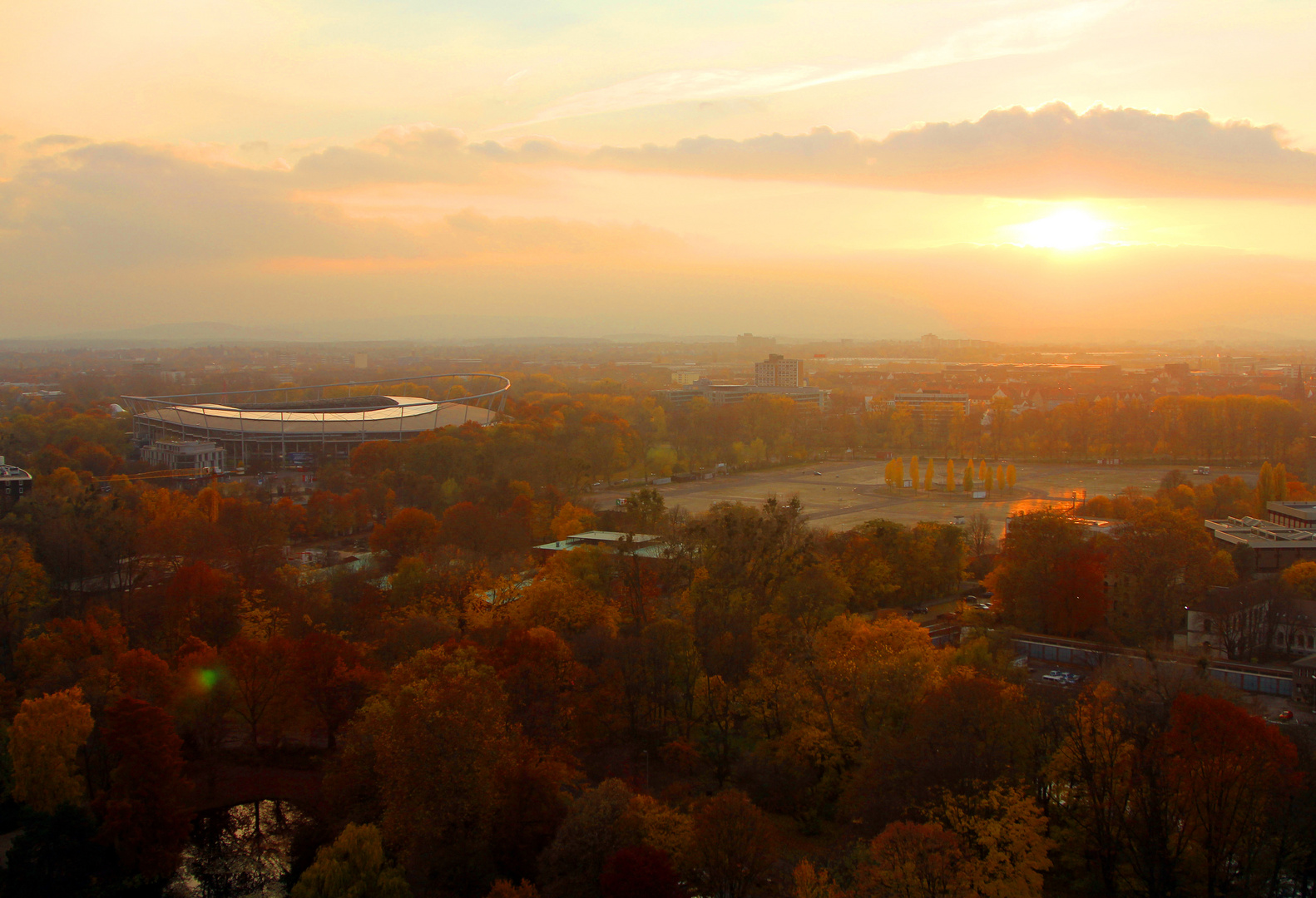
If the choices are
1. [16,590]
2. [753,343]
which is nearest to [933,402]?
[16,590]

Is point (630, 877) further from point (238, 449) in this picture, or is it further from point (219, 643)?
point (238, 449)

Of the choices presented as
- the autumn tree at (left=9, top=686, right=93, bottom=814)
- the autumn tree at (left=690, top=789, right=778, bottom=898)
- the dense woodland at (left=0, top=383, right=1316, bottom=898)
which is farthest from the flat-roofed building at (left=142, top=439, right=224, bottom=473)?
the autumn tree at (left=690, top=789, right=778, bottom=898)

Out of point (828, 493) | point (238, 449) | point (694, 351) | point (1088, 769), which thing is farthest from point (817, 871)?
point (694, 351)

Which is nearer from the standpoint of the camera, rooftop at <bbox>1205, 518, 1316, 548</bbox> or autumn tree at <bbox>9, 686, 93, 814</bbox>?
autumn tree at <bbox>9, 686, 93, 814</bbox>

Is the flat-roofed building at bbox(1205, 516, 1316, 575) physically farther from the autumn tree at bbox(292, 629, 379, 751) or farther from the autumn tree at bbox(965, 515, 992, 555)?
the autumn tree at bbox(292, 629, 379, 751)

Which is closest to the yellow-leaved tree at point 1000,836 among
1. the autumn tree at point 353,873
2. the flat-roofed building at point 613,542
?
the autumn tree at point 353,873
